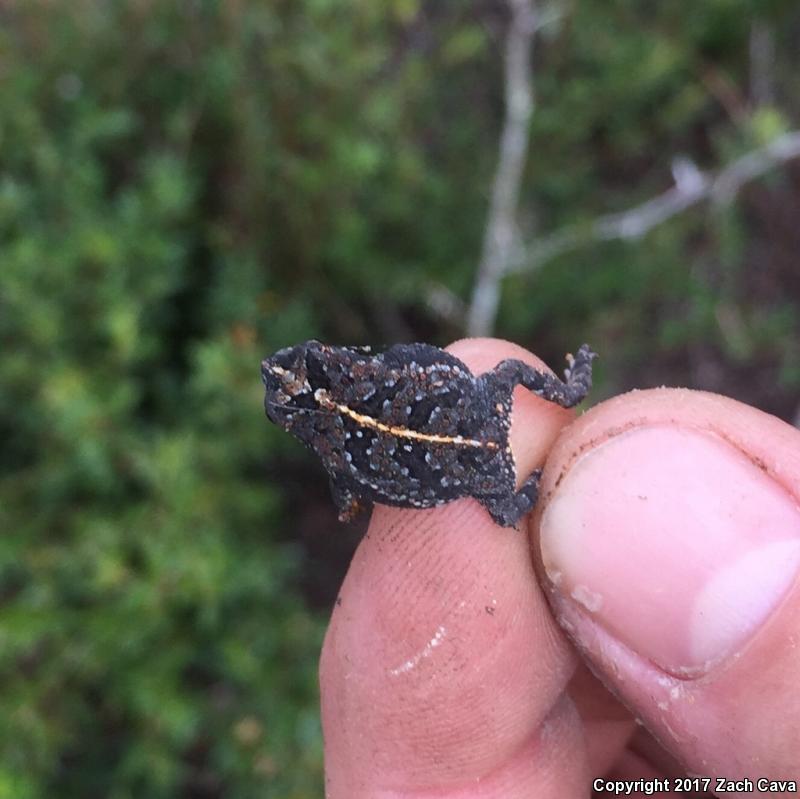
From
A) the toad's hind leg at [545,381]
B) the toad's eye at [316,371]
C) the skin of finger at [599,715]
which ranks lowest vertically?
the skin of finger at [599,715]

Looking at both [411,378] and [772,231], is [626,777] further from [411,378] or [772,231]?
[772,231]

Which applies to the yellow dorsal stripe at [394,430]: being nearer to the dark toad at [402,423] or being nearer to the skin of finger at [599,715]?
the dark toad at [402,423]

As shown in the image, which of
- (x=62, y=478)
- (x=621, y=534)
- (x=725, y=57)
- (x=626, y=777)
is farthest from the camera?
(x=725, y=57)

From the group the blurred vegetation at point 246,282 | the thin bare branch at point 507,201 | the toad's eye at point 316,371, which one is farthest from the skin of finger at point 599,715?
the thin bare branch at point 507,201

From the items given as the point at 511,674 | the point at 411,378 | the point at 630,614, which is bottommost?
the point at 511,674

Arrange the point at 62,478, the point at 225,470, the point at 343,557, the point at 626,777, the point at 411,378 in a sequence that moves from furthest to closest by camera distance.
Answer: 1. the point at 343,557
2. the point at 225,470
3. the point at 62,478
4. the point at 626,777
5. the point at 411,378

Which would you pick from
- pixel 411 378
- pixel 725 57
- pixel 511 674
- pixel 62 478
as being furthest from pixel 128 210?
pixel 725 57

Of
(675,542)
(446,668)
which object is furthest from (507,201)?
(446,668)
